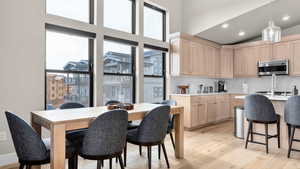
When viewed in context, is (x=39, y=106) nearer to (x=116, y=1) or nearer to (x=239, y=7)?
(x=116, y=1)

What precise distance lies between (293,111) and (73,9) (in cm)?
389

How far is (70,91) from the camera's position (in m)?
3.57

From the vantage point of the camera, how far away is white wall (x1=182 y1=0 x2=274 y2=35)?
4734 millimetres

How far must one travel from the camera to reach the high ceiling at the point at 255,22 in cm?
468

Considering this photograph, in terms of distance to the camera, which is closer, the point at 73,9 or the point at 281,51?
the point at 73,9

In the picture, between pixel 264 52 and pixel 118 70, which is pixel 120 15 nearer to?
pixel 118 70

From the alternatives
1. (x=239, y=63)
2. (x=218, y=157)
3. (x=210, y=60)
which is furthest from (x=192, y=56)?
(x=218, y=157)

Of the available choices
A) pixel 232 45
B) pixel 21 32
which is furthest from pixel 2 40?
pixel 232 45

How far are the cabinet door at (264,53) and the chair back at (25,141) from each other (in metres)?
6.15

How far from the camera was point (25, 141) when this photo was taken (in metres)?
1.78

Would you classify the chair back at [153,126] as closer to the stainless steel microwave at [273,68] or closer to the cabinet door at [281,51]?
the stainless steel microwave at [273,68]

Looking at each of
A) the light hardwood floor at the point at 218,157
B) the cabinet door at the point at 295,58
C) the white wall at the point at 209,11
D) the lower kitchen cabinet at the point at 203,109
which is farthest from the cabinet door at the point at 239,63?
the light hardwood floor at the point at 218,157

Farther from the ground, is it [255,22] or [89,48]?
[255,22]

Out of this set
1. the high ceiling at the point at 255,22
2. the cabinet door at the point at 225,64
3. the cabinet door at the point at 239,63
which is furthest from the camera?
the cabinet door at the point at 225,64
